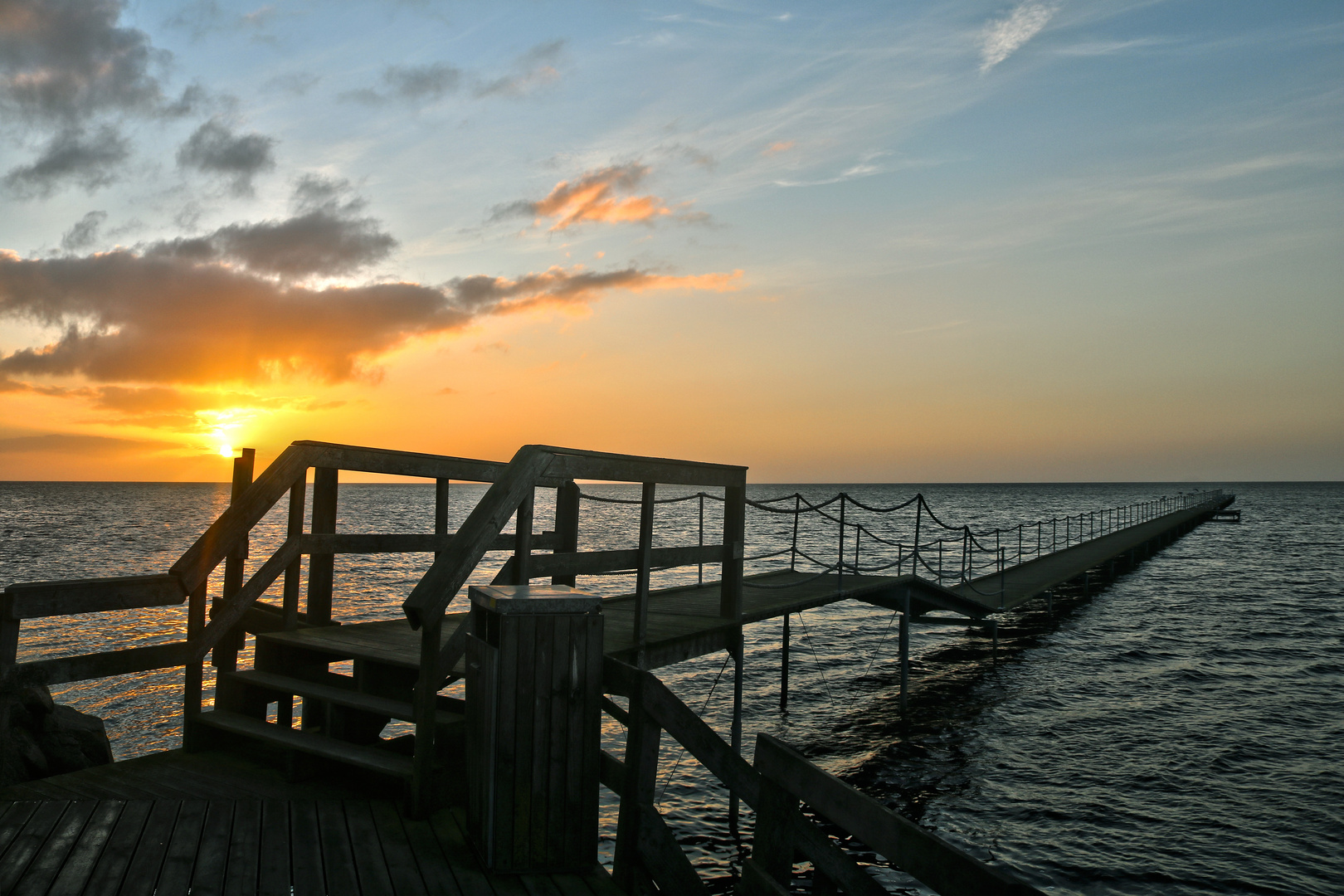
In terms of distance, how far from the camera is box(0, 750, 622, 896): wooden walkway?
11.8 feet

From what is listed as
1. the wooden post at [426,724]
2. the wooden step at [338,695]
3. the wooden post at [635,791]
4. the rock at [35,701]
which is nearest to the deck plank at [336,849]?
the wooden post at [426,724]

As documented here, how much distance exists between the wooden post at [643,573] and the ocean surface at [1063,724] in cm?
292

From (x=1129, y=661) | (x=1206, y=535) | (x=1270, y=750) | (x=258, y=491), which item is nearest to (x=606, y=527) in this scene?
(x=1206, y=535)

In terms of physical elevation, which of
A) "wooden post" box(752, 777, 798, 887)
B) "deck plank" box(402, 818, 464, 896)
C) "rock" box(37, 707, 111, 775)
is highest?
"wooden post" box(752, 777, 798, 887)

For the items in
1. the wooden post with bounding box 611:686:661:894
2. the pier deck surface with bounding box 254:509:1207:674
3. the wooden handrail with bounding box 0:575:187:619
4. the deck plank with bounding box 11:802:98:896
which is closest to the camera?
the deck plank with bounding box 11:802:98:896

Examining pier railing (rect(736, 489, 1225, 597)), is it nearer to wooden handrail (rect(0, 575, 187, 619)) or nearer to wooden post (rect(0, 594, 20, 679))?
wooden handrail (rect(0, 575, 187, 619))

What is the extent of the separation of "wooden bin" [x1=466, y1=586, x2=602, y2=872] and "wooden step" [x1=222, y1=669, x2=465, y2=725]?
774 mm

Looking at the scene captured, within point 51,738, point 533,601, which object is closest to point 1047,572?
point 533,601

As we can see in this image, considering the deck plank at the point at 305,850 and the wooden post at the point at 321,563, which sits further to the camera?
the wooden post at the point at 321,563

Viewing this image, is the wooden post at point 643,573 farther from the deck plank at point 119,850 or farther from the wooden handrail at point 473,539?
the deck plank at point 119,850

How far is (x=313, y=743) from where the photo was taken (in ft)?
15.6

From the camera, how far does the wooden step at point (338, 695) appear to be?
4.65m

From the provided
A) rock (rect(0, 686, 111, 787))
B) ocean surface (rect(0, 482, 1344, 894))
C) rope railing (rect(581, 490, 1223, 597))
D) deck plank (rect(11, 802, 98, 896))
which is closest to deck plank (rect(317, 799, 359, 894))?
deck plank (rect(11, 802, 98, 896))

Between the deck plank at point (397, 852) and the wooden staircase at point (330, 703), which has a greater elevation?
the wooden staircase at point (330, 703)
